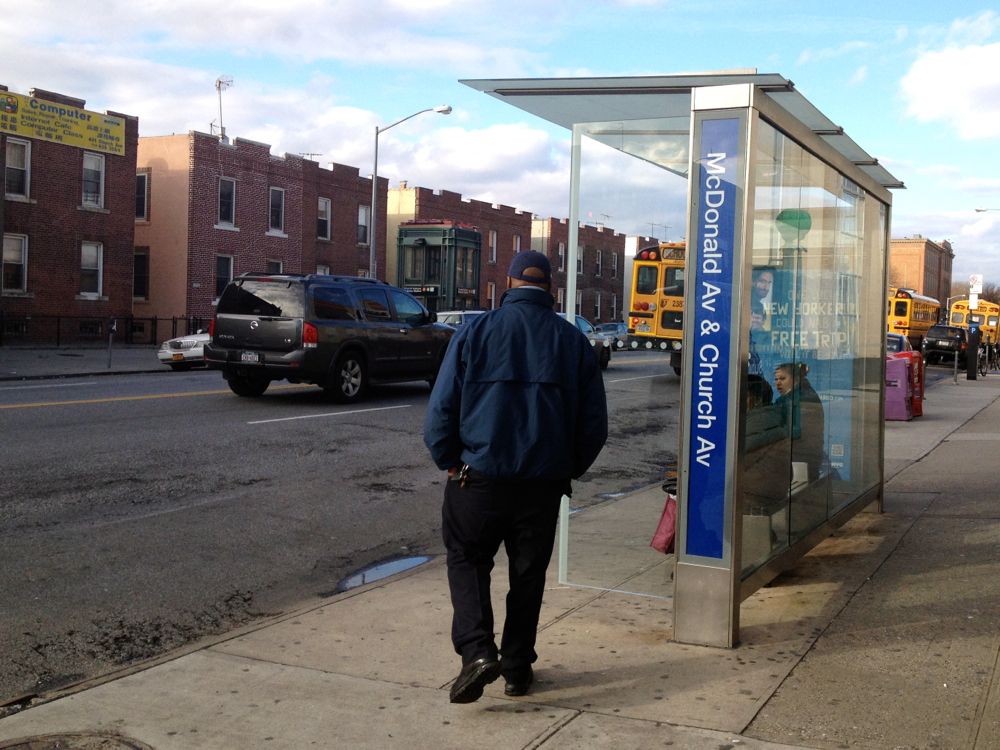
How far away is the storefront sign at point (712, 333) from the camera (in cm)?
492

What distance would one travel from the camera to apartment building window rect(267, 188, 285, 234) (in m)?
42.1

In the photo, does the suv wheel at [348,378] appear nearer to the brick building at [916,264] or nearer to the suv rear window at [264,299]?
the suv rear window at [264,299]

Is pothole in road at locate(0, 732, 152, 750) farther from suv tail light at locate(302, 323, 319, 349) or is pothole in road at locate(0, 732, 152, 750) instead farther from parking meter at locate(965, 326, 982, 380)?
parking meter at locate(965, 326, 982, 380)

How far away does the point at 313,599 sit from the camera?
6.45 meters

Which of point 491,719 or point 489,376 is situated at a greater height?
point 489,376

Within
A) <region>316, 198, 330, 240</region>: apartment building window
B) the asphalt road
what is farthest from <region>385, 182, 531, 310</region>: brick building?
the asphalt road

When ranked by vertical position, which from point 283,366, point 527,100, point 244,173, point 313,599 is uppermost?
point 244,173

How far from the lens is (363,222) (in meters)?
47.1

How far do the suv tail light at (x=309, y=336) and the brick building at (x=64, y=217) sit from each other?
19550mm

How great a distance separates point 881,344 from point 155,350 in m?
28.6

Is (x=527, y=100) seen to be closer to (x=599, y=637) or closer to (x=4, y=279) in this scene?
(x=599, y=637)

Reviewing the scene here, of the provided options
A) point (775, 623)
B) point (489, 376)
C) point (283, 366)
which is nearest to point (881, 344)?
point (775, 623)

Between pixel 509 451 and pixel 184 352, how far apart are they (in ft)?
69.1

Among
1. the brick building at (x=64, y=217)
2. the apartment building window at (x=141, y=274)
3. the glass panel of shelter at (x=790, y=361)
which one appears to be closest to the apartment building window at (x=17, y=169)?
the brick building at (x=64, y=217)
